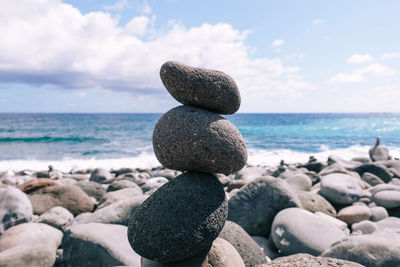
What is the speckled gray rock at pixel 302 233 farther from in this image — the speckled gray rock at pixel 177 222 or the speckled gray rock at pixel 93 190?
the speckled gray rock at pixel 93 190

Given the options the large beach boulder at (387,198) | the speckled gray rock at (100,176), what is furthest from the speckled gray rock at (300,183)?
the speckled gray rock at (100,176)

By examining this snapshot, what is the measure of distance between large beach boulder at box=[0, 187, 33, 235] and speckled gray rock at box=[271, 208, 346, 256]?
166 inches

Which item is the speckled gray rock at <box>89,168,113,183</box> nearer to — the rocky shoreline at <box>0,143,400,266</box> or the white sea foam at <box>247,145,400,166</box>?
the rocky shoreline at <box>0,143,400,266</box>

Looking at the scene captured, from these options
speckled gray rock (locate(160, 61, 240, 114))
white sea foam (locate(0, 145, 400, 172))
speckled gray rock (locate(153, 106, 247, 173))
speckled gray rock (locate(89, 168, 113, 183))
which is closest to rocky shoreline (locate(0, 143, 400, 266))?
speckled gray rock (locate(153, 106, 247, 173))

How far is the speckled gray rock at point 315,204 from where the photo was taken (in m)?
6.05

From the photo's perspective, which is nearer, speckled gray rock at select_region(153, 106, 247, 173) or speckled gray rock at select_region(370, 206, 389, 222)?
speckled gray rock at select_region(153, 106, 247, 173)

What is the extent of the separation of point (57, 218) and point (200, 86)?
4007 mm

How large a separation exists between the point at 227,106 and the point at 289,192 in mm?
2792

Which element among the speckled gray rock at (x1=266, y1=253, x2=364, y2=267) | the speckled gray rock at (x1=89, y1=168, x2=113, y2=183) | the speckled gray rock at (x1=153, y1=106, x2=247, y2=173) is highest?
the speckled gray rock at (x1=153, y1=106, x2=247, y2=173)

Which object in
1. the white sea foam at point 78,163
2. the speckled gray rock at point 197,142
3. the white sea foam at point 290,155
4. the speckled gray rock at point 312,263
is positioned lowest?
the white sea foam at point 78,163

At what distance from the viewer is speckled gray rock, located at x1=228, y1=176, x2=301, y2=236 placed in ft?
16.9

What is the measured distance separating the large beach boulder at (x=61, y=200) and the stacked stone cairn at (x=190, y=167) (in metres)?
3.79

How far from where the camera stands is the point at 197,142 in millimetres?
2807

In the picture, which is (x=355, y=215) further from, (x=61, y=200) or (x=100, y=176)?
(x=100, y=176)
